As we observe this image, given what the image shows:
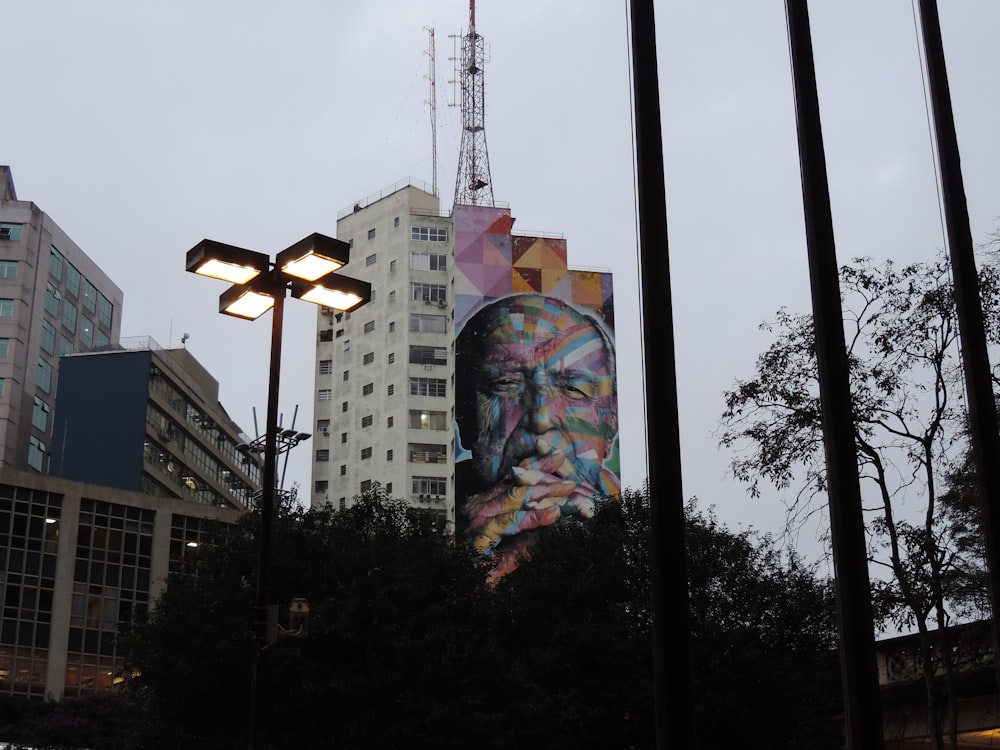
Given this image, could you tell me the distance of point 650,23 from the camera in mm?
9859

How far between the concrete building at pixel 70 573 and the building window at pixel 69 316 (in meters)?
38.3

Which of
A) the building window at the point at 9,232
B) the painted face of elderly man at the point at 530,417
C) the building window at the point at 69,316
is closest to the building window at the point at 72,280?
the building window at the point at 69,316

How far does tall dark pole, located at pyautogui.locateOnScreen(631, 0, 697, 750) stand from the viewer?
7.88m

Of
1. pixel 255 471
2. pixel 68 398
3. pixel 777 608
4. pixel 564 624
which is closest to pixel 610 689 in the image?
pixel 564 624

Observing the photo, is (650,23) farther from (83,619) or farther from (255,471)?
(255,471)

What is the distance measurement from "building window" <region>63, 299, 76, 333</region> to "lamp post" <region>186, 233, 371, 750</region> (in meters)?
105

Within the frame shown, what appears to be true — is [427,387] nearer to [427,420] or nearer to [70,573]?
[427,420]

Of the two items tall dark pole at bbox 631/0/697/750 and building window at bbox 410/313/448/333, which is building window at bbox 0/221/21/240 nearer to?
building window at bbox 410/313/448/333

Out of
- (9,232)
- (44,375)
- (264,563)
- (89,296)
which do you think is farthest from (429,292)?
(264,563)

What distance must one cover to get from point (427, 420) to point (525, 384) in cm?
1008

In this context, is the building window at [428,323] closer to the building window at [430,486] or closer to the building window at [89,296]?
the building window at [430,486]

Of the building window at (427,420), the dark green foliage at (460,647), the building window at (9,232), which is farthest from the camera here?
the building window at (427,420)

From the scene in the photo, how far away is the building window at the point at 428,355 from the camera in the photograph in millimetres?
116875

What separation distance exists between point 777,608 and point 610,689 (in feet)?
21.2
